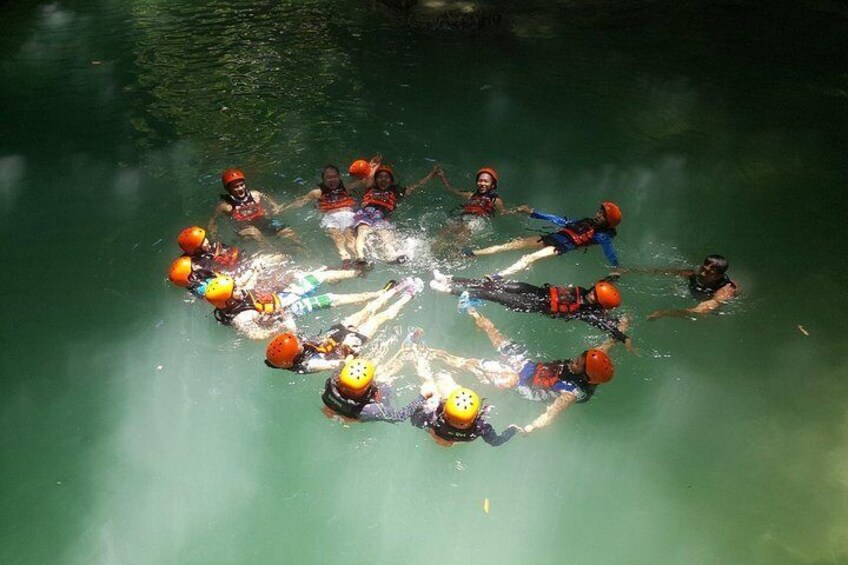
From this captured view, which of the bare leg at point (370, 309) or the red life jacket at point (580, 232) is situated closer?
the bare leg at point (370, 309)

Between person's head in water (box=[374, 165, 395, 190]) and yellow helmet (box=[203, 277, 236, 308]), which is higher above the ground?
person's head in water (box=[374, 165, 395, 190])

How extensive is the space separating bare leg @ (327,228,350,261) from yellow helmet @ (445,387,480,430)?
117 inches

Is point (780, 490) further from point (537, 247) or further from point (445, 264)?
point (445, 264)

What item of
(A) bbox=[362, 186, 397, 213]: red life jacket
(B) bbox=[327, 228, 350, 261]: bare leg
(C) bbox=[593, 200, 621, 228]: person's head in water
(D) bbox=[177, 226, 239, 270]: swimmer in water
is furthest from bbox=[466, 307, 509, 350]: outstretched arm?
(D) bbox=[177, 226, 239, 270]: swimmer in water

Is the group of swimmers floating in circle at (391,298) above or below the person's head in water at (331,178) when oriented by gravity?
below

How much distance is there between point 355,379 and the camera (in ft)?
15.5

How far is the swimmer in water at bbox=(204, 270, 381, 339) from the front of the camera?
5.66 metres

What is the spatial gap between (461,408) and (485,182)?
3.78 m

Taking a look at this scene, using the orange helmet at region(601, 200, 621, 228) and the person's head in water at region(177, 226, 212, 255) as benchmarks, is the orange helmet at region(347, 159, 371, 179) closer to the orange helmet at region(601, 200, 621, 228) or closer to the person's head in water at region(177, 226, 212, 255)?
the person's head in water at region(177, 226, 212, 255)

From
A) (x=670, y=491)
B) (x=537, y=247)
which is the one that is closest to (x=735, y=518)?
(x=670, y=491)

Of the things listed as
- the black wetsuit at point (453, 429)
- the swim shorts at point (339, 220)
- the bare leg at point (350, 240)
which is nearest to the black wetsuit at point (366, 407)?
the black wetsuit at point (453, 429)

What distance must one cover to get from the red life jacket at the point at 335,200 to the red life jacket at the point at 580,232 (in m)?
3.09

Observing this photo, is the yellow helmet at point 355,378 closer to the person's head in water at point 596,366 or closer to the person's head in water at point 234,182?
the person's head in water at point 596,366

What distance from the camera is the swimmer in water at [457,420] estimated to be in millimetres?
4641
